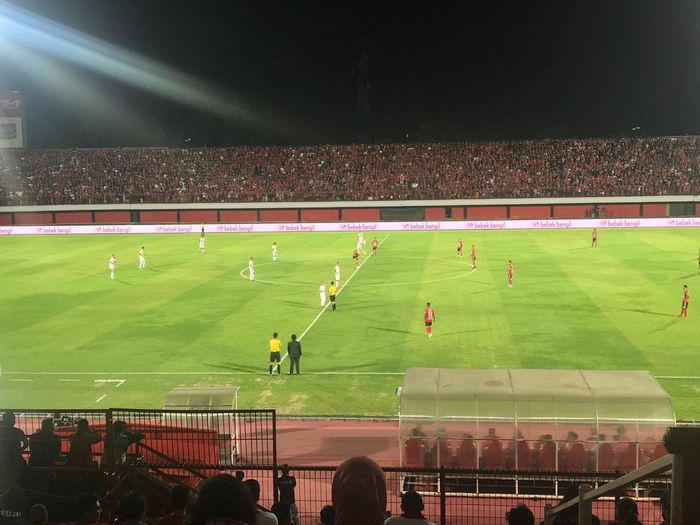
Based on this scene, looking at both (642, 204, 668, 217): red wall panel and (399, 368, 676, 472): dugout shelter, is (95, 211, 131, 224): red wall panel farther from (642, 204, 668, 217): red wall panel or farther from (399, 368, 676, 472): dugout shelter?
(399, 368, 676, 472): dugout shelter

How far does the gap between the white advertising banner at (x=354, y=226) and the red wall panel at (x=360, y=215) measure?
179 inches

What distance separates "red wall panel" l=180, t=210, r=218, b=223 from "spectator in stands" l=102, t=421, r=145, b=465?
2625 inches

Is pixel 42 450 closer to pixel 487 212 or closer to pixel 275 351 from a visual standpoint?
pixel 275 351

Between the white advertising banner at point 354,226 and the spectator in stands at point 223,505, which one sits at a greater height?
the white advertising banner at point 354,226

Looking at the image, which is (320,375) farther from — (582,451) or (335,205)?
(335,205)

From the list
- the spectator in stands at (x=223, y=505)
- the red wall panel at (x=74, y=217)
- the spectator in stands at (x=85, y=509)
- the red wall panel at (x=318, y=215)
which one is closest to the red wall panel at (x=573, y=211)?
the red wall panel at (x=318, y=215)

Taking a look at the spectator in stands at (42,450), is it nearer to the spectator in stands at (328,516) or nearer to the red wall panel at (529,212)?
the spectator in stands at (328,516)

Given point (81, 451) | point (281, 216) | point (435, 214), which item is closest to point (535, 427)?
point (81, 451)

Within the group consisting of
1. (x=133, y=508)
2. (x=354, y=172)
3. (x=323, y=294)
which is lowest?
(x=323, y=294)

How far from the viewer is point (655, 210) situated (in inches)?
2798

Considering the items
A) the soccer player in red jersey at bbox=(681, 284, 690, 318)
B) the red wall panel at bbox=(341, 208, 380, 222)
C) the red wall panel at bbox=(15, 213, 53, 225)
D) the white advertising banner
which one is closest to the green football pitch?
the soccer player in red jersey at bbox=(681, 284, 690, 318)

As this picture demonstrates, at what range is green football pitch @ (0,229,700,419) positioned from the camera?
2178 centimetres

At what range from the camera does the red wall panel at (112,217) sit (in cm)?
7675

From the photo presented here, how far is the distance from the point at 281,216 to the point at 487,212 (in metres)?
21.2
